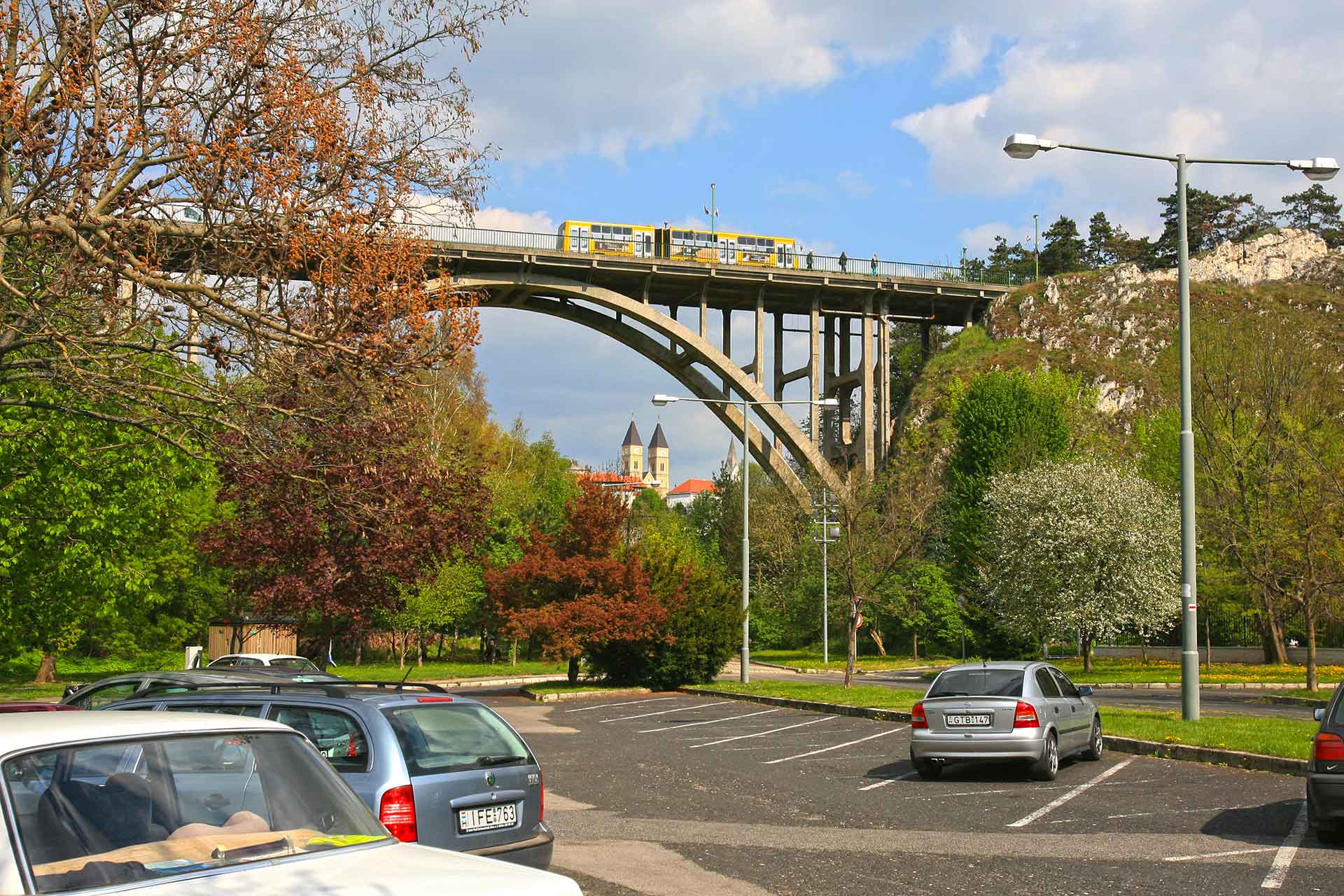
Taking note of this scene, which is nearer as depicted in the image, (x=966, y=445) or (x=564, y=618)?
(x=564, y=618)

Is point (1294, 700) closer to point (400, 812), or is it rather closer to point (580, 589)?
point (580, 589)

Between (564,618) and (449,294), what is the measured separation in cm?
1932

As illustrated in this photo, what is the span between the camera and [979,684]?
14250 mm

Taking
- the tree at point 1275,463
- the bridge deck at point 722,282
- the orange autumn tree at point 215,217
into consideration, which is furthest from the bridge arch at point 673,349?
the orange autumn tree at point 215,217

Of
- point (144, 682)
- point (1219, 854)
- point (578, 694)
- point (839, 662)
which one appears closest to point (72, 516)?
point (578, 694)

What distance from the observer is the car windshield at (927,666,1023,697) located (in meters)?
14.0

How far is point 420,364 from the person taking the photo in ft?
33.7

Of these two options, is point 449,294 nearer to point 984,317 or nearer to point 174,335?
point 174,335

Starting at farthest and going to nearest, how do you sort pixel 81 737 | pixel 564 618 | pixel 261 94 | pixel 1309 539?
pixel 564 618
pixel 1309 539
pixel 261 94
pixel 81 737

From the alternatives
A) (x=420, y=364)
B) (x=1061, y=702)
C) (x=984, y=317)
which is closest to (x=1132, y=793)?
(x=1061, y=702)

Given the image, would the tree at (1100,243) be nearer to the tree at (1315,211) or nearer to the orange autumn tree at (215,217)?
the tree at (1315,211)

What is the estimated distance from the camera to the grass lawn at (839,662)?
154 ft

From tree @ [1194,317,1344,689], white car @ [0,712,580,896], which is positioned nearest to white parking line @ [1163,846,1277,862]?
white car @ [0,712,580,896]

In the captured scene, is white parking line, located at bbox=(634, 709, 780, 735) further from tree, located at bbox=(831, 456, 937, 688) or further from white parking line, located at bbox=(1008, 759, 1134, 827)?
white parking line, located at bbox=(1008, 759, 1134, 827)
